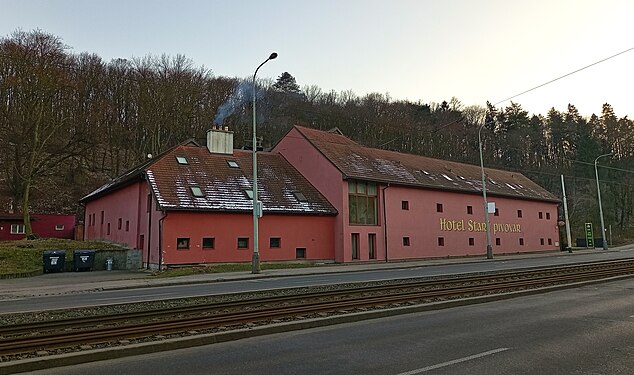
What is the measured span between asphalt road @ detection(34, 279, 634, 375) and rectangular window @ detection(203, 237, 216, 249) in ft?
61.1

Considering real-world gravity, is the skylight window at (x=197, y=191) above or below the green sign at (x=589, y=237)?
above

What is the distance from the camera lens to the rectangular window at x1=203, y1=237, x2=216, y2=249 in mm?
27281

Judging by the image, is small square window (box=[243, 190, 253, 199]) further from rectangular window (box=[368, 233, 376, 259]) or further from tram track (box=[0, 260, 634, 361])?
tram track (box=[0, 260, 634, 361])

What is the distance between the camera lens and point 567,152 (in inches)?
2721

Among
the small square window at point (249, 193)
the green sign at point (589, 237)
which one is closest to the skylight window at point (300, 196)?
the small square window at point (249, 193)

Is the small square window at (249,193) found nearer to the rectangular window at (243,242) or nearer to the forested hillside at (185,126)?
the rectangular window at (243,242)

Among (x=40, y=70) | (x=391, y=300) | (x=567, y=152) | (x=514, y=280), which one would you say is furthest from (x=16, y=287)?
(x=567, y=152)

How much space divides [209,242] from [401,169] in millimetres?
17485

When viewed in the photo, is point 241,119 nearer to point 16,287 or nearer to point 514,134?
point 16,287

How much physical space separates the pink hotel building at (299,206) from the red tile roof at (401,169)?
0.15 metres

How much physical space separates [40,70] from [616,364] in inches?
1676

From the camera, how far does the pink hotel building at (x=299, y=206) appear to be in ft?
90.0

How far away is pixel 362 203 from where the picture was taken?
33.6 metres

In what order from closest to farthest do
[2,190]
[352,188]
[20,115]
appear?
[352,188], [20,115], [2,190]
